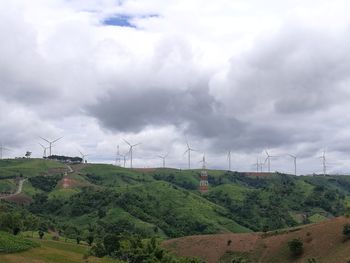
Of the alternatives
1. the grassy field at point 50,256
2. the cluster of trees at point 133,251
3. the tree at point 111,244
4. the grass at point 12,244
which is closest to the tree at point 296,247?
the cluster of trees at point 133,251

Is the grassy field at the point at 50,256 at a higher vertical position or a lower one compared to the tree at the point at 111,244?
lower

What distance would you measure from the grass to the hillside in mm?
62515

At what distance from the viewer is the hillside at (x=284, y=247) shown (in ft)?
526

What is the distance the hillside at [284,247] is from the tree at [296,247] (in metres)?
1.76

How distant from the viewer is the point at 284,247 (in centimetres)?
17650

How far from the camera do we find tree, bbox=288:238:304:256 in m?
169

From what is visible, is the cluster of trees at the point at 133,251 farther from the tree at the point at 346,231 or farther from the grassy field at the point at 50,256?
the tree at the point at 346,231

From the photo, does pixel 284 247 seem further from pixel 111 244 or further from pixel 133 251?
pixel 111 244

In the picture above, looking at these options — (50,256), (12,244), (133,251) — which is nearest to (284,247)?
(133,251)

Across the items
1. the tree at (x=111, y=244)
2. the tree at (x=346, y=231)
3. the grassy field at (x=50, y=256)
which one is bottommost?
the grassy field at (x=50, y=256)

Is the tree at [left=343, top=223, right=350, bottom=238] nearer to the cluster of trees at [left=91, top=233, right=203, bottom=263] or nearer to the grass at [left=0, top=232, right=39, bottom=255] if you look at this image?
the cluster of trees at [left=91, top=233, right=203, bottom=263]

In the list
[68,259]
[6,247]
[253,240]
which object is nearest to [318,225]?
[253,240]

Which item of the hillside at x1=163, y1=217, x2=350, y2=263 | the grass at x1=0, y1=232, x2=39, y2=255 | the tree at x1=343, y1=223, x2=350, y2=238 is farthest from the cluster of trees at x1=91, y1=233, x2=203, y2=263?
the tree at x1=343, y1=223, x2=350, y2=238

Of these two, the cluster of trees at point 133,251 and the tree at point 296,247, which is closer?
the cluster of trees at point 133,251
